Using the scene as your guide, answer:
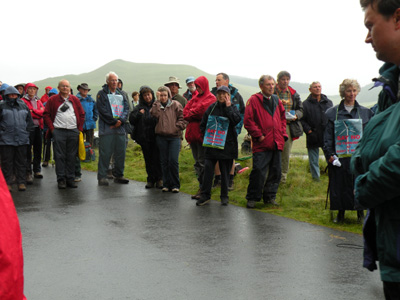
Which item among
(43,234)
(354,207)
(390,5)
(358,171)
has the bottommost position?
(43,234)

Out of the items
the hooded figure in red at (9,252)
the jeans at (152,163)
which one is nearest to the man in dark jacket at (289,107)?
the jeans at (152,163)

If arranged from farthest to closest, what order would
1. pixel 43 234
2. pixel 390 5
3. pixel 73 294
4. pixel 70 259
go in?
pixel 43 234 < pixel 70 259 < pixel 73 294 < pixel 390 5

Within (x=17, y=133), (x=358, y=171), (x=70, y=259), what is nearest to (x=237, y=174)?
(x=17, y=133)

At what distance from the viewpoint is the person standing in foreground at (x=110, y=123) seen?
37.6 feet

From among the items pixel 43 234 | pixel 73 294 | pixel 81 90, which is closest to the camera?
pixel 73 294

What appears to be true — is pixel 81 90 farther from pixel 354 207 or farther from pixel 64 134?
pixel 354 207

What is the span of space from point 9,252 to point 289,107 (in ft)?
29.3

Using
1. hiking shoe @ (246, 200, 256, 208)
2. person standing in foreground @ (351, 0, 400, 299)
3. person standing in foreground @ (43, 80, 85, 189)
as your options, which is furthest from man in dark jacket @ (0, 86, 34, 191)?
person standing in foreground @ (351, 0, 400, 299)

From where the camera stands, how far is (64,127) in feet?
36.6

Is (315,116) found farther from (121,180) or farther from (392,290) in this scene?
(392,290)

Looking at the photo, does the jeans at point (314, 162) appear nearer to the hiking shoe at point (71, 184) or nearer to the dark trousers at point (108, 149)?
the dark trousers at point (108, 149)

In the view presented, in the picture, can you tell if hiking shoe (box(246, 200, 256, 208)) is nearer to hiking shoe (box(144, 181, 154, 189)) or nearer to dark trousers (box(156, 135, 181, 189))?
dark trousers (box(156, 135, 181, 189))

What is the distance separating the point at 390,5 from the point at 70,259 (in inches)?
184

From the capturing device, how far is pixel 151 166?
11406 millimetres
